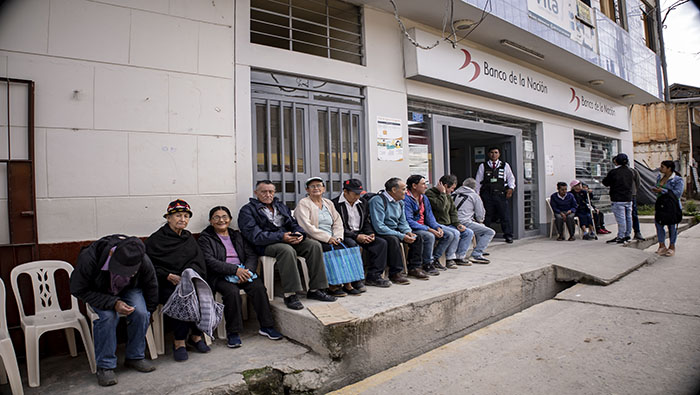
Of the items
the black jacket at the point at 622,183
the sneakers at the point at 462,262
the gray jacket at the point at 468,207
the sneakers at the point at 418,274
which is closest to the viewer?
the sneakers at the point at 418,274

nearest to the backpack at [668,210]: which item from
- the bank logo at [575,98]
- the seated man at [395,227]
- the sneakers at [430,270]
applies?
the bank logo at [575,98]

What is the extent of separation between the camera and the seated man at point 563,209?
8.67m

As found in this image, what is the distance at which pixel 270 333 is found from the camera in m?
3.75

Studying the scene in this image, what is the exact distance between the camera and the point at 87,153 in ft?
12.5

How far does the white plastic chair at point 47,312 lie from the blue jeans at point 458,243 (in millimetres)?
4254

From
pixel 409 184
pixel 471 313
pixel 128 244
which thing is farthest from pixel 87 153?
pixel 471 313

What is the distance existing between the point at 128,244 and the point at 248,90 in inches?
92.5

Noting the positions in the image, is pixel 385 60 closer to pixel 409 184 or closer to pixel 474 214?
pixel 409 184

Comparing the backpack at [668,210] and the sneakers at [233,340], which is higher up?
the backpack at [668,210]

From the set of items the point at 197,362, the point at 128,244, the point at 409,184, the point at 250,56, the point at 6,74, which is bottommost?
the point at 197,362

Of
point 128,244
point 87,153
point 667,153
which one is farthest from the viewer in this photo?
point 667,153

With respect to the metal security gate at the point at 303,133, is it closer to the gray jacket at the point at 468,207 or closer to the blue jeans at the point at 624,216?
the gray jacket at the point at 468,207

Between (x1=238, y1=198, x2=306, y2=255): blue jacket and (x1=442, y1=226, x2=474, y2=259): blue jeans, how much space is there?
233 centimetres

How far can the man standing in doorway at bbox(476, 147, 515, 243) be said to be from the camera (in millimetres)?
7895
